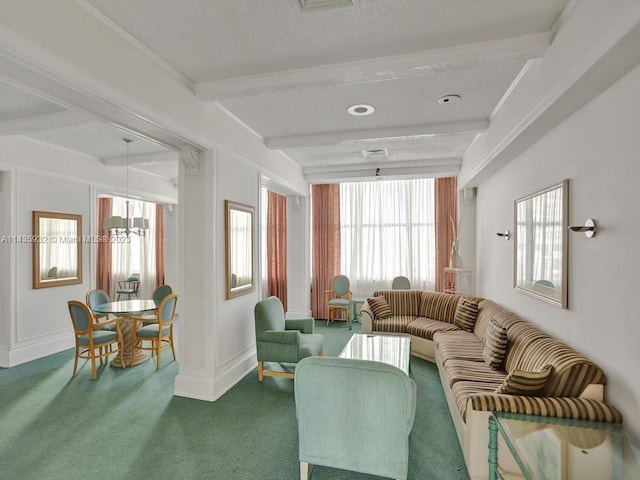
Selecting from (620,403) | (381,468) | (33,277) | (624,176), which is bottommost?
(381,468)

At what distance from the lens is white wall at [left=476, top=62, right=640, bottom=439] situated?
71.5 inches

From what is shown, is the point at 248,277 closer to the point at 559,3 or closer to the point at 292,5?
the point at 292,5

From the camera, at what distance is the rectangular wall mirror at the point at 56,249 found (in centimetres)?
462

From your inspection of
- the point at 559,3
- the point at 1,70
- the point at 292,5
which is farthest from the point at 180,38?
the point at 559,3

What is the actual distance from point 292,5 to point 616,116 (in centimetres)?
191

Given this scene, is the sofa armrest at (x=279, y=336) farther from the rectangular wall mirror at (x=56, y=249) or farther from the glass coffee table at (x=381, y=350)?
the rectangular wall mirror at (x=56, y=249)

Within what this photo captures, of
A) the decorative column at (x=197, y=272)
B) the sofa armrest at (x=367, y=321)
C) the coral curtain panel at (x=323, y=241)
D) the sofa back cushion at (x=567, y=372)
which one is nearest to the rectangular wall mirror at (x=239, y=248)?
the decorative column at (x=197, y=272)

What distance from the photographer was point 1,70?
1.84 meters

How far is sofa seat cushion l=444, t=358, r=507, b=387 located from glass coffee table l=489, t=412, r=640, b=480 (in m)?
0.95

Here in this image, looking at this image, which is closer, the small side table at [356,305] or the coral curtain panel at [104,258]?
the small side table at [356,305]

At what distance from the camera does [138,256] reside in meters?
8.47

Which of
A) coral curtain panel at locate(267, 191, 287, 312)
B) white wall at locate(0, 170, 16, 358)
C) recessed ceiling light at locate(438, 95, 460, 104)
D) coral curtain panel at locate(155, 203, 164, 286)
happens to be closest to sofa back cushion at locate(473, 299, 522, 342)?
recessed ceiling light at locate(438, 95, 460, 104)

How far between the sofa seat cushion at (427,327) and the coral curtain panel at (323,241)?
2.49m

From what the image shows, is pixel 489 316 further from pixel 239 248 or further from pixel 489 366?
pixel 239 248
